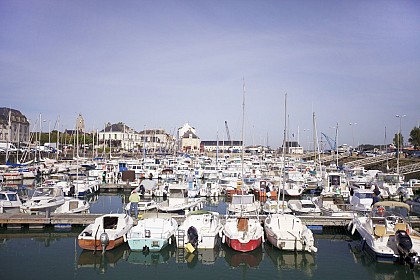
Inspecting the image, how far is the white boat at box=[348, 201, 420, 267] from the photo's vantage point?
17.6m

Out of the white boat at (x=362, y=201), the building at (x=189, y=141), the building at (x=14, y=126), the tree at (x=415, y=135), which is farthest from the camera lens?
the building at (x=189, y=141)

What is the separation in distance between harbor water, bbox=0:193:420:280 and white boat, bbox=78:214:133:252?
539 mm

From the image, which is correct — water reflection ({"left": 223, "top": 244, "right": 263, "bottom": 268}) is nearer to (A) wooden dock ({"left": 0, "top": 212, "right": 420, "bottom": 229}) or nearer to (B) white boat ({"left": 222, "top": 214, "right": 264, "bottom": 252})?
(B) white boat ({"left": 222, "top": 214, "right": 264, "bottom": 252})

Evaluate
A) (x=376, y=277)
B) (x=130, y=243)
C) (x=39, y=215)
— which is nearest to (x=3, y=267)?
(x=130, y=243)

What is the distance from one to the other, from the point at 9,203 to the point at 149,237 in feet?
46.6

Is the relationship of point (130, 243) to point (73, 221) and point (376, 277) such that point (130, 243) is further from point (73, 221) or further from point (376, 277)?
point (376, 277)

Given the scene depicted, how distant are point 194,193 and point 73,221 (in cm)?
1389

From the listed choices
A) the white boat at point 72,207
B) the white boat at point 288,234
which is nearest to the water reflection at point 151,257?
the white boat at point 288,234

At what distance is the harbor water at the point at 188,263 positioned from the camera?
17906mm

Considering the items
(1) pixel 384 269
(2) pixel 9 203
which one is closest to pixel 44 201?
(2) pixel 9 203

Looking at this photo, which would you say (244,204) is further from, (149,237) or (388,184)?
(388,184)

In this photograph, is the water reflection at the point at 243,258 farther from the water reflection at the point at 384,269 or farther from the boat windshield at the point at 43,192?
the boat windshield at the point at 43,192

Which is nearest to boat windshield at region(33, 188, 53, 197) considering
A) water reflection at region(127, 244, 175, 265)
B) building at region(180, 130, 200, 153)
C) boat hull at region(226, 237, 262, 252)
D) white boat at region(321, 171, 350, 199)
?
water reflection at region(127, 244, 175, 265)

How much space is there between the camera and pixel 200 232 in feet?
67.7
